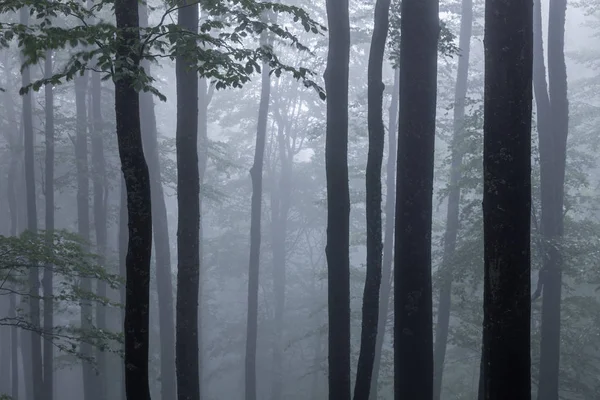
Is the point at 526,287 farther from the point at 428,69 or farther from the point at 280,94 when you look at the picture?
the point at 280,94

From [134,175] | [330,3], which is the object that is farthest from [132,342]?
[330,3]

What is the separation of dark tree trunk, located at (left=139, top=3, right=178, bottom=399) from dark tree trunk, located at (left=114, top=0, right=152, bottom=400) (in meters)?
11.8

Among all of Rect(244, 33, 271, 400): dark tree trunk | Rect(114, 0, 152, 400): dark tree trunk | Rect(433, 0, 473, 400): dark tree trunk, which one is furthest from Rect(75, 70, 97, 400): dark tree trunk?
Rect(114, 0, 152, 400): dark tree trunk

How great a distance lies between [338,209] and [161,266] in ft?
32.8

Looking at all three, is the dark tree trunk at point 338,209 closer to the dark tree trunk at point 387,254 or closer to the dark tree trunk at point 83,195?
the dark tree trunk at point 387,254

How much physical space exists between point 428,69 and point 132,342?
16.0 feet

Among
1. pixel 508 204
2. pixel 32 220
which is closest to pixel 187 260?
pixel 508 204

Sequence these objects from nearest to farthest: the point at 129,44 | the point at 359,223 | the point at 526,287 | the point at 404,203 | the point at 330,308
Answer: the point at 526,287, the point at 129,44, the point at 404,203, the point at 330,308, the point at 359,223

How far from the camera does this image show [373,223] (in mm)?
10664

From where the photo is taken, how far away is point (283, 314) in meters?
35.0

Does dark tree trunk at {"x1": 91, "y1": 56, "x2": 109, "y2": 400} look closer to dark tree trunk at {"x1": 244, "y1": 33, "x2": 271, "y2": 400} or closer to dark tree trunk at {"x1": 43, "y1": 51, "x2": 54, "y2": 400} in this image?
dark tree trunk at {"x1": 43, "y1": 51, "x2": 54, "y2": 400}

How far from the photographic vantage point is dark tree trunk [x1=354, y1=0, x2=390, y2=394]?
34.3ft

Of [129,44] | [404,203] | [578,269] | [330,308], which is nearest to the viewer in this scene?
[129,44]

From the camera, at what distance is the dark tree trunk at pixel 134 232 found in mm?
6828
